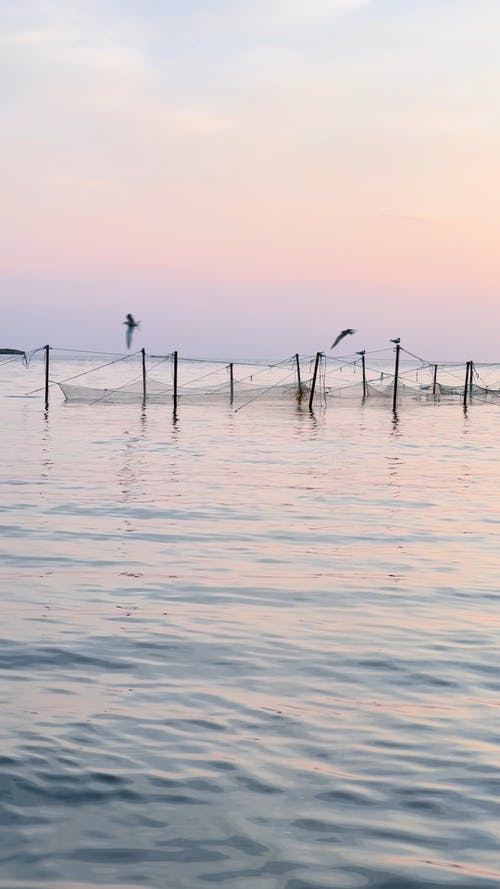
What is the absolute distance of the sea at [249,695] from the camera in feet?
17.0

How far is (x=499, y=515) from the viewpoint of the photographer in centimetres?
1803

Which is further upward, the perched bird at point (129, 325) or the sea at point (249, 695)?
the perched bird at point (129, 325)

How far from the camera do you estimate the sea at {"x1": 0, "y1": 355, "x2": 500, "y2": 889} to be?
17.0 feet

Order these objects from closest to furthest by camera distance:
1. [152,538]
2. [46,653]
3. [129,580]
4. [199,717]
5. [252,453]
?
[199,717] < [46,653] < [129,580] < [152,538] < [252,453]

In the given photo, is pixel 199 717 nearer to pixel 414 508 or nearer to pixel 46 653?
pixel 46 653

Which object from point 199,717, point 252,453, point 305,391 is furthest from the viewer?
point 305,391

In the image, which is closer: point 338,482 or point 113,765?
point 113,765

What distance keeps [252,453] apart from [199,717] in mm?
23041

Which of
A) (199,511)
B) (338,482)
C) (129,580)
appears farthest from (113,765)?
(338,482)

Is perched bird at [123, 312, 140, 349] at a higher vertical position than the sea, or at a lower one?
higher

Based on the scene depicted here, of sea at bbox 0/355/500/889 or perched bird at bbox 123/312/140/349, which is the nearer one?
sea at bbox 0/355/500/889

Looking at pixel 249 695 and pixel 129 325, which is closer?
pixel 249 695

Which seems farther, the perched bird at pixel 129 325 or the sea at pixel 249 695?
the perched bird at pixel 129 325

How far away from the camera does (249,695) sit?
7.63 m
